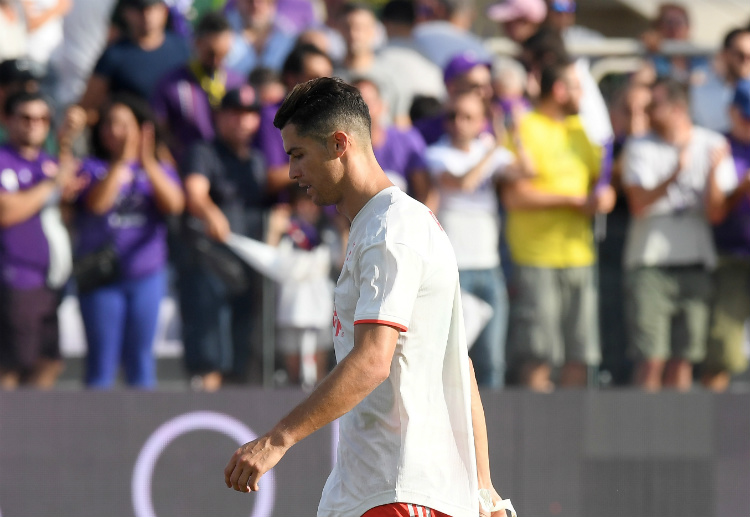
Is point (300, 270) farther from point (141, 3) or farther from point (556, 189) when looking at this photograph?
point (141, 3)

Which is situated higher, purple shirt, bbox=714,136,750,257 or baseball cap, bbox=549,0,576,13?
baseball cap, bbox=549,0,576,13

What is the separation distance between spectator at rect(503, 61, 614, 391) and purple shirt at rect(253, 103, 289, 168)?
1434 millimetres

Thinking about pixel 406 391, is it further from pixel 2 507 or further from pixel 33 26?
pixel 33 26

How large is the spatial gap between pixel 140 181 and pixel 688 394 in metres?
3.79

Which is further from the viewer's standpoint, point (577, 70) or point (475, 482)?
point (577, 70)

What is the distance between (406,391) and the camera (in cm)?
342

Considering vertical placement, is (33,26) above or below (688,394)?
above

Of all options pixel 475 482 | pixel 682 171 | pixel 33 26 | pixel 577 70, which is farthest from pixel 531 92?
pixel 475 482

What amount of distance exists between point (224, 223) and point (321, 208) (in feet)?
2.03

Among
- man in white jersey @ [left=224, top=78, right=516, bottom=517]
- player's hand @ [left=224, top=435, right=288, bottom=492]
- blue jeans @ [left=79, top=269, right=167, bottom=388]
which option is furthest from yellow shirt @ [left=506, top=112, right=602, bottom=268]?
player's hand @ [left=224, top=435, right=288, bottom=492]

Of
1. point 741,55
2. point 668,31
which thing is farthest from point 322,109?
point 668,31

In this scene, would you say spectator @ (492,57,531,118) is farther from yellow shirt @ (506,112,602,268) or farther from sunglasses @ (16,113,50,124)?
sunglasses @ (16,113,50,124)

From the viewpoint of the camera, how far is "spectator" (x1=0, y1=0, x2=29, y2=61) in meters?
7.84

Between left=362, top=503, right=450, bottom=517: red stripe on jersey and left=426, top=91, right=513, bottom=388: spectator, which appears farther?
left=426, top=91, right=513, bottom=388: spectator
